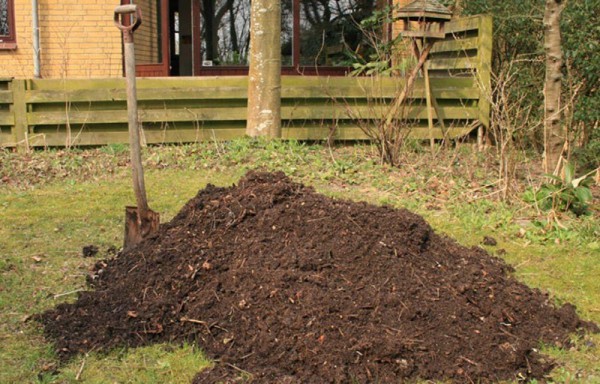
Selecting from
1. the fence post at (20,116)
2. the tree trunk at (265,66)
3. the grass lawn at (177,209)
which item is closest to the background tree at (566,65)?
the grass lawn at (177,209)

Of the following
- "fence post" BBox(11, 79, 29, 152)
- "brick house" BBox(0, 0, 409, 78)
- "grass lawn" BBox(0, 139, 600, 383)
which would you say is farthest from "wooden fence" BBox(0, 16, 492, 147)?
"brick house" BBox(0, 0, 409, 78)

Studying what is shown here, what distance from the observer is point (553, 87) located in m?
7.60

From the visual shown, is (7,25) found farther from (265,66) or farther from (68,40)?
(265,66)

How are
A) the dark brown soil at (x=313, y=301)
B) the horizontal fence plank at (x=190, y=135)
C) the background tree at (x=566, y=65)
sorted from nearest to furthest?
the dark brown soil at (x=313, y=301) → the background tree at (x=566, y=65) → the horizontal fence plank at (x=190, y=135)

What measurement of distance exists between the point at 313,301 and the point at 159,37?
10.8 meters

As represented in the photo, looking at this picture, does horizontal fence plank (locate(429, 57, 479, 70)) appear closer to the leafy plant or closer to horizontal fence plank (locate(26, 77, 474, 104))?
horizontal fence plank (locate(26, 77, 474, 104))

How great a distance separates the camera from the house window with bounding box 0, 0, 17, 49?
12.8 metres

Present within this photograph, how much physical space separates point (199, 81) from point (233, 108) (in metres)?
0.58

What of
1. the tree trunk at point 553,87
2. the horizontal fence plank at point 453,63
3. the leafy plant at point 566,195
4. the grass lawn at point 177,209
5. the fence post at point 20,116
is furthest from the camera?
the horizontal fence plank at point 453,63

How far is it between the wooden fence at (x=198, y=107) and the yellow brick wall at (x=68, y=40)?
11.5 ft

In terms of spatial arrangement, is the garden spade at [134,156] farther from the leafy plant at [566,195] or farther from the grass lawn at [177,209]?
the leafy plant at [566,195]

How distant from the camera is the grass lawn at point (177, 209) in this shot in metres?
4.08

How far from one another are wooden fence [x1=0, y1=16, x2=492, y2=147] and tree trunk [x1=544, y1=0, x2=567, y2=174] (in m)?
1.71

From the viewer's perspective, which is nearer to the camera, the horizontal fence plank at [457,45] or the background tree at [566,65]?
the background tree at [566,65]
